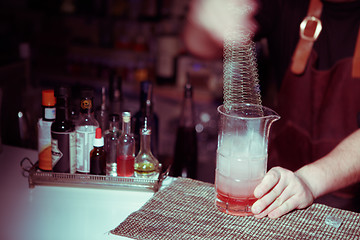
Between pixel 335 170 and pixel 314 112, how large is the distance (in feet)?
1.82

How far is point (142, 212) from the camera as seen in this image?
112cm

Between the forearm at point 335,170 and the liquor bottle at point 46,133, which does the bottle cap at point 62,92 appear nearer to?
the liquor bottle at point 46,133

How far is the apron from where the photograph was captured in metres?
1.73

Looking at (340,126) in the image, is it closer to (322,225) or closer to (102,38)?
(322,225)

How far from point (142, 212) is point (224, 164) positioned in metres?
0.25

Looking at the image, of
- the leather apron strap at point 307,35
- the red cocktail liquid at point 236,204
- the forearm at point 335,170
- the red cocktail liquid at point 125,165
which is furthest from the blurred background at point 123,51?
the red cocktail liquid at point 236,204

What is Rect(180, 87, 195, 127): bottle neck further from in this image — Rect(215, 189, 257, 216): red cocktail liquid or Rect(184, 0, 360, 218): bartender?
Rect(215, 189, 257, 216): red cocktail liquid

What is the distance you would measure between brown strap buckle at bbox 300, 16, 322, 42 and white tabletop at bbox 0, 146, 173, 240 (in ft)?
2.76

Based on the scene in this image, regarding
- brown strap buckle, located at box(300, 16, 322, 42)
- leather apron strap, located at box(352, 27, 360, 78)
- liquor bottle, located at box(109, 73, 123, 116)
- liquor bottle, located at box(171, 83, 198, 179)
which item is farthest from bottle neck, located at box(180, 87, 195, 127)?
leather apron strap, located at box(352, 27, 360, 78)

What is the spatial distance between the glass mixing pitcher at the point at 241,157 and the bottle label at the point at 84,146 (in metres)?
0.39

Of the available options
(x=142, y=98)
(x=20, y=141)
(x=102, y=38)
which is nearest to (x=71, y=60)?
(x=102, y=38)

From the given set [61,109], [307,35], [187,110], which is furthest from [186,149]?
[307,35]

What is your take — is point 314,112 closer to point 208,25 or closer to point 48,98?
point 208,25

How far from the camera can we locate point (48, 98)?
1269mm
